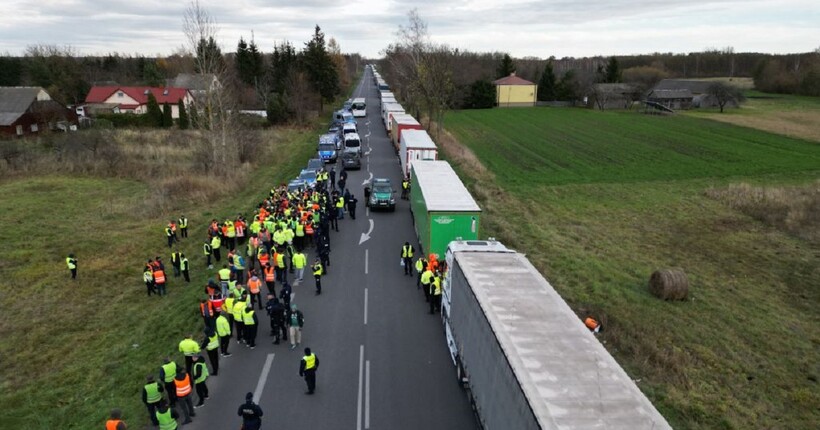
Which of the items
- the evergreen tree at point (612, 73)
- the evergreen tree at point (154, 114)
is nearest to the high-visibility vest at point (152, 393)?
the evergreen tree at point (154, 114)

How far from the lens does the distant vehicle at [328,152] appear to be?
3978 centimetres

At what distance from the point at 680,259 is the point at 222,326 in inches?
816

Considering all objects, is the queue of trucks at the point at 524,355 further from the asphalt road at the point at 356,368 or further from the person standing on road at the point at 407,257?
the person standing on road at the point at 407,257

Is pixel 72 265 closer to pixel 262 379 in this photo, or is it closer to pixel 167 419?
pixel 262 379

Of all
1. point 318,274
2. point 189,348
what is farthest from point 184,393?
point 318,274

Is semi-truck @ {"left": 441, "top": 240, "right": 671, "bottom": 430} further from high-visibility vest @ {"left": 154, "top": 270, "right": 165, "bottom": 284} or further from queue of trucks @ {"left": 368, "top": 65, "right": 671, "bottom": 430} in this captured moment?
high-visibility vest @ {"left": 154, "top": 270, "right": 165, "bottom": 284}

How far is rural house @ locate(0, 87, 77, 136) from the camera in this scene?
53.2m

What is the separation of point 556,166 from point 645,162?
9421mm

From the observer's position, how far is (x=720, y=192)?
35531 millimetres

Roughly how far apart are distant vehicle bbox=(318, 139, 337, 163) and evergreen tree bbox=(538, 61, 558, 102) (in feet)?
237

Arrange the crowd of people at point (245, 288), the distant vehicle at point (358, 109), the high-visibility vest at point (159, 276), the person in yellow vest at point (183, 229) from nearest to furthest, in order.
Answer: the crowd of people at point (245, 288)
the high-visibility vest at point (159, 276)
the person in yellow vest at point (183, 229)
the distant vehicle at point (358, 109)

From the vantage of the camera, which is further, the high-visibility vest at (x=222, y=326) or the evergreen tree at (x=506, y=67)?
the evergreen tree at (x=506, y=67)

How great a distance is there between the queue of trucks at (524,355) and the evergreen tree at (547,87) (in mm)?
94066

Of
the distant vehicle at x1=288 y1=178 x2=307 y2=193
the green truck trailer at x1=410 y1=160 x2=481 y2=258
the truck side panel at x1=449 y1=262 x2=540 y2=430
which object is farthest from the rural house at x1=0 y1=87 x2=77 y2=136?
the truck side panel at x1=449 y1=262 x2=540 y2=430
